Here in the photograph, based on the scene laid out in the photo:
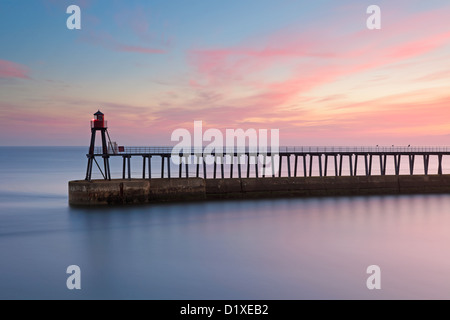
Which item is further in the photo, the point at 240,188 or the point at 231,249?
the point at 240,188

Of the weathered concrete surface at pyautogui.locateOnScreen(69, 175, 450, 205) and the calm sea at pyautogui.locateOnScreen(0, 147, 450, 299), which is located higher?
the weathered concrete surface at pyautogui.locateOnScreen(69, 175, 450, 205)

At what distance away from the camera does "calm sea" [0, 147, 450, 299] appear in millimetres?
10656

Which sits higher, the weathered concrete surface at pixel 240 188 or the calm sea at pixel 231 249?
the weathered concrete surface at pixel 240 188

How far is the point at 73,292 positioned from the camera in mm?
10438

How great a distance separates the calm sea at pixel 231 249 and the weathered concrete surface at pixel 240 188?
72cm

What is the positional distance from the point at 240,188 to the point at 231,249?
9.03 metres

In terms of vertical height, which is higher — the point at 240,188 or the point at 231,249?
the point at 240,188

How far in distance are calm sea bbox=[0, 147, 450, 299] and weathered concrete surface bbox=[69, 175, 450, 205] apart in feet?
2.35

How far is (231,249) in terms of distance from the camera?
14.3 m

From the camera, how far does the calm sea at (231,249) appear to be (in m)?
10.7

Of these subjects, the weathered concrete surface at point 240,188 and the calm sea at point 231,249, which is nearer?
the calm sea at point 231,249
